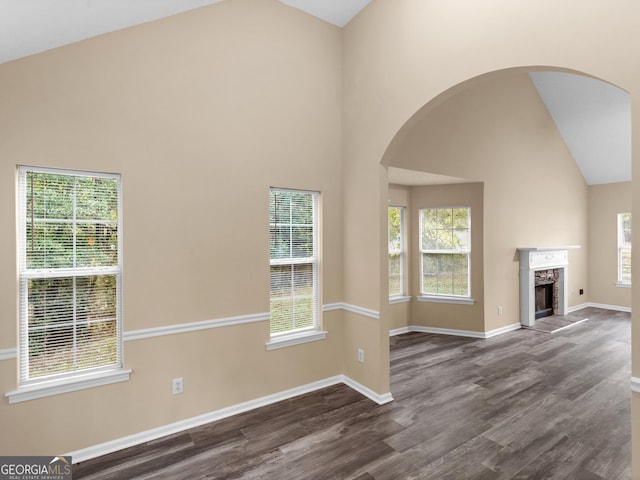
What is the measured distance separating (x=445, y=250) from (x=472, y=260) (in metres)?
0.43

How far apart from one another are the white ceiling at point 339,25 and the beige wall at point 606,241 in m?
0.30

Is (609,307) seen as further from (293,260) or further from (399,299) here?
(293,260)

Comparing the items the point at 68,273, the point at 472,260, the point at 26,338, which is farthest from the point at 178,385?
the point at 472,260

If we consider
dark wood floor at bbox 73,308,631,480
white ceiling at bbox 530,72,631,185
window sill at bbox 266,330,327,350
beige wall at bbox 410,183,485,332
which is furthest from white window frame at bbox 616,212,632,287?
window sill at bbox 266,330,327,350

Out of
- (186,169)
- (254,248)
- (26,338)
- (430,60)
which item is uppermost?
(430,60)

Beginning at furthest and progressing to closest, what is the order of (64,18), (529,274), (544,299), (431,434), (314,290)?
1. (544,299)
2. (529,274)
3. (314,290)
4. (431,434)
5. (64,18)

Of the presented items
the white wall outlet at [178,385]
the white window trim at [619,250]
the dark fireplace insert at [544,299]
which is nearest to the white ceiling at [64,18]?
the white wall outlet at [178,385]

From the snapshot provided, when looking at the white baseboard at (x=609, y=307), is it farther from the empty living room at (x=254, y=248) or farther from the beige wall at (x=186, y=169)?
the beige wall at (x=186, y=169)

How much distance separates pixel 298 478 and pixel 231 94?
121 inches

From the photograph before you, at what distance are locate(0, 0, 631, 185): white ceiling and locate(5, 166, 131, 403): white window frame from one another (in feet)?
2.82

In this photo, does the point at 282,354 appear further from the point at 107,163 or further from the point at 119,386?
the point at 107,163

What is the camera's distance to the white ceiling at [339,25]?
1.83 metres

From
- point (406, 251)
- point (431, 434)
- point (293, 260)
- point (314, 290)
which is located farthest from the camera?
point (406, 251)

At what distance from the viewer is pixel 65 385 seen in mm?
2293
